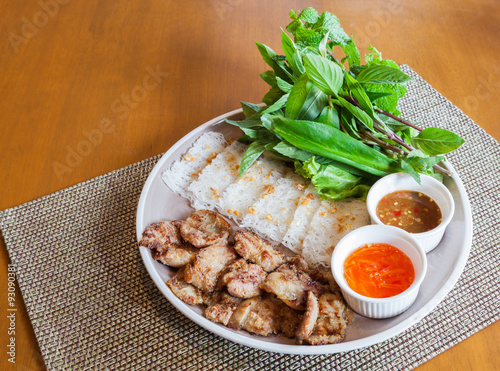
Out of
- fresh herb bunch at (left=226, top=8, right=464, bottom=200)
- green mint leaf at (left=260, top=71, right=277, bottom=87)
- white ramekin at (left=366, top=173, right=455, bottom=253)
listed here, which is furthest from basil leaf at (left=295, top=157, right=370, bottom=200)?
green mint leaf at (left=260, top=71, right=277, bottom=87)

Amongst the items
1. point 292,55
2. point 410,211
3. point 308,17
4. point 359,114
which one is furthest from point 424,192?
point 308,17

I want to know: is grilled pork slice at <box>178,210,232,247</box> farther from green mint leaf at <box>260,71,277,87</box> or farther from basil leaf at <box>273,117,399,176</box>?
green mint leaf at <box>260,71,277,87</box>

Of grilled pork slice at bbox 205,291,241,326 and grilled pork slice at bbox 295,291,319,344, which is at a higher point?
grilled pork slice at bbox 295,291,319,344

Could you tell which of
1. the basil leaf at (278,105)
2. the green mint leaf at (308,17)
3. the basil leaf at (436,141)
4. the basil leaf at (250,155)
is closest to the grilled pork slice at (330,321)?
the basil leaf at (250,155)

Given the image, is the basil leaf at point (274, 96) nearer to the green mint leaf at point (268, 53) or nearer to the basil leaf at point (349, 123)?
the green mint leaf at point (268, 53)

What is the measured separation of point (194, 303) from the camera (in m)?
2.37

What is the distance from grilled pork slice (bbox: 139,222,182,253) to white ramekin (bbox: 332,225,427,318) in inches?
36.9

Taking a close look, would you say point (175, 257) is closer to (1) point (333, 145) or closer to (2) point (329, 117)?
(1) point (333, 145)

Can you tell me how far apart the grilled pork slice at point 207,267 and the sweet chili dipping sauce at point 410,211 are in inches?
34.9

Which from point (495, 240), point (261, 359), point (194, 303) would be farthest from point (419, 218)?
point (194, 303)

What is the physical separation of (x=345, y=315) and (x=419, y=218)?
0.70m

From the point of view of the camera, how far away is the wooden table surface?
3594mm

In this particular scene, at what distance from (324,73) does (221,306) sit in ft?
4.53

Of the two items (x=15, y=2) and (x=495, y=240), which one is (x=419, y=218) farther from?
(x=15, y=2)
